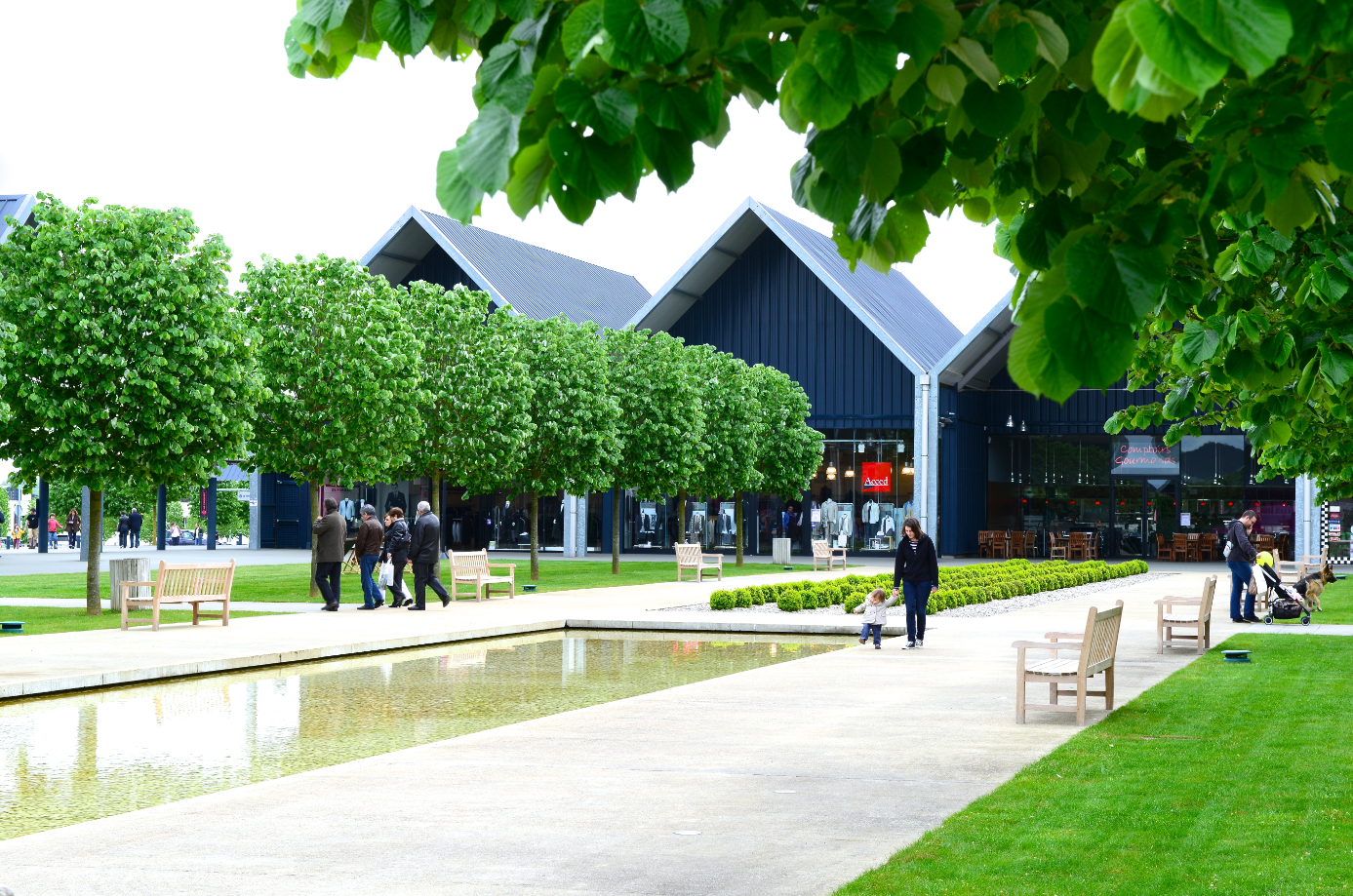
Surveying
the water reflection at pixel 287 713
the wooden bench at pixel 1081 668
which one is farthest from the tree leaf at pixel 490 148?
the wooden bench at pixel 1081 668

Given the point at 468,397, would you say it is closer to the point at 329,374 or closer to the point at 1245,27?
the point at 329,374

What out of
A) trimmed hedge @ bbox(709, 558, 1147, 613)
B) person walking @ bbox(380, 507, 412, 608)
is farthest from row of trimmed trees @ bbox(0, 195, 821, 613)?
trimmed hedge @ bbox(709, 558, 1147, 613)

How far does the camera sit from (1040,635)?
17625 mm

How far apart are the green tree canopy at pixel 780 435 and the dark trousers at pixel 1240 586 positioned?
754 inches

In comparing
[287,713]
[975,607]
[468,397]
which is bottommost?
[287,713]

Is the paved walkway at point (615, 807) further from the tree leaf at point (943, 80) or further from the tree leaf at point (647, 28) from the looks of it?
the tree leaf at point (647, 28)

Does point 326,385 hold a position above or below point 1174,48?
above

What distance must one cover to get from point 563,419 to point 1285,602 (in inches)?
647

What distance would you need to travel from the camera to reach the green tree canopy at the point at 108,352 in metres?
19.5

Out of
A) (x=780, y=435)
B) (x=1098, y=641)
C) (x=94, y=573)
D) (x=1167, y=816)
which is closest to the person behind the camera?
(x=1167, y=816)

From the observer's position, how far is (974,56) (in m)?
2.56

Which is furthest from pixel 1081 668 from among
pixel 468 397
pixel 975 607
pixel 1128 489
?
pixel 1128 489

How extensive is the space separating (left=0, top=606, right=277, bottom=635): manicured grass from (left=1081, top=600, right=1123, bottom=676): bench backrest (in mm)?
12026

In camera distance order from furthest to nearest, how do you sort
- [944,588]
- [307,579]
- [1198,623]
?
[307,579]
[944,588]
[1198,623]
